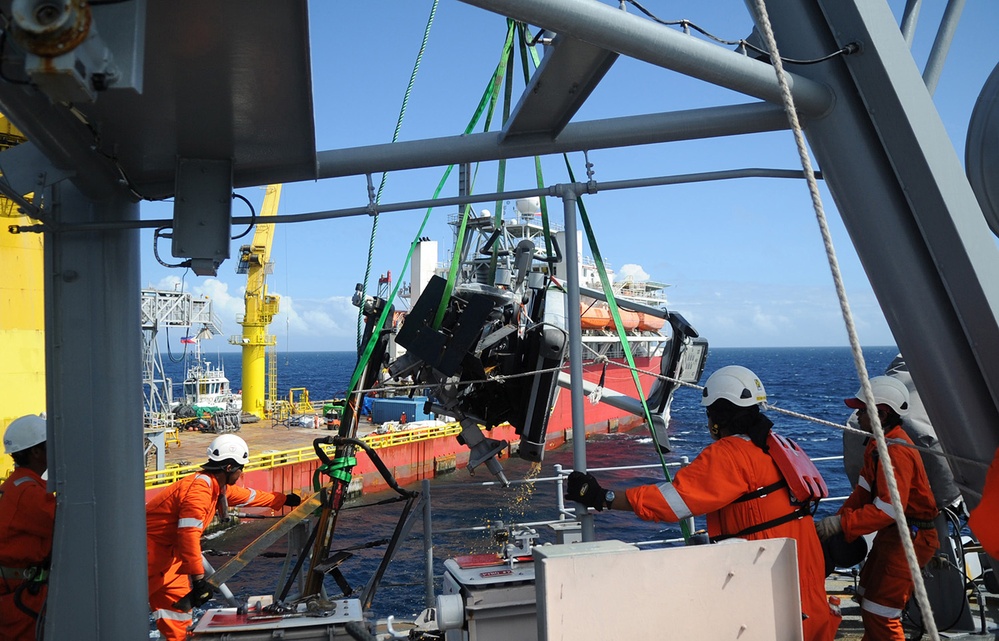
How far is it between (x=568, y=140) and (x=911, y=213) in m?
1.59

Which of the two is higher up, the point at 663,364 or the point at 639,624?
the point at 663,364

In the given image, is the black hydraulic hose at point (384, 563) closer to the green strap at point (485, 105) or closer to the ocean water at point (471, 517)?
the ocean water at point (471, 517)

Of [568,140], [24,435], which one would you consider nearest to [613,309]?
[568,140]

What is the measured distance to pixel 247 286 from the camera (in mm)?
37750

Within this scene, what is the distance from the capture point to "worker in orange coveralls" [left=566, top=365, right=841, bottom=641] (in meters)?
3.24

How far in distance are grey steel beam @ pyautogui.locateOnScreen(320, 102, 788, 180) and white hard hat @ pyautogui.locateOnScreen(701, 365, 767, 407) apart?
1.16 meters

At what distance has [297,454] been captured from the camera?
23031 mm

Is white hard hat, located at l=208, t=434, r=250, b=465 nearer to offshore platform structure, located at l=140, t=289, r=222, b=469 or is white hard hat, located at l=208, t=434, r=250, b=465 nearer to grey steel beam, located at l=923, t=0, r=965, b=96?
grey steel beam, located at l=923, t=0, r=965, b=96

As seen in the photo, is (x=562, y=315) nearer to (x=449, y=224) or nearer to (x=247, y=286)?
(x=449, y=224)

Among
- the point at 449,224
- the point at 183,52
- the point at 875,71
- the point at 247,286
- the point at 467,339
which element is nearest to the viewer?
the point at 183,52

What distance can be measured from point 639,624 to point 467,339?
306 cm

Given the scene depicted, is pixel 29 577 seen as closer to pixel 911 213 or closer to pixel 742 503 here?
pixel 742 503

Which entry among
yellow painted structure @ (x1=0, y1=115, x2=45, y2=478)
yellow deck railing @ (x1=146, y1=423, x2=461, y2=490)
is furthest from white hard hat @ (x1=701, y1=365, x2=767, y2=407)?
yellow painted structure @ (x1=0, y1=115, x2=45, y2=478)

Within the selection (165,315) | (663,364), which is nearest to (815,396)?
(165,315)
